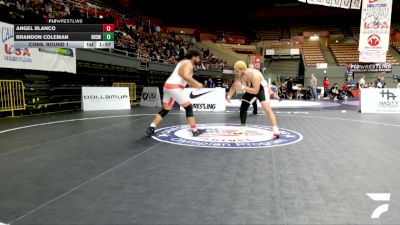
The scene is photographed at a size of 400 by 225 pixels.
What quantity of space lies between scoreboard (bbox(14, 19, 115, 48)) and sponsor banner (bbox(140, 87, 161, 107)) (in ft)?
17.2

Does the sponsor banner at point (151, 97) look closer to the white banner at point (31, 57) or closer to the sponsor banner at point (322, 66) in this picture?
the white banner at point (31, 57)

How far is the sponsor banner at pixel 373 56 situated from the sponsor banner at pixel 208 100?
15.8ft

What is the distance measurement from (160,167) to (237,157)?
3.66 ft

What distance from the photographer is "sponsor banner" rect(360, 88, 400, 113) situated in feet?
38.0

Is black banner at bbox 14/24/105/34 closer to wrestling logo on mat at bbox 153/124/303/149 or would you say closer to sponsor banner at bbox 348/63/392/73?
wrestling logo on mat at bbox 153/124/303/149

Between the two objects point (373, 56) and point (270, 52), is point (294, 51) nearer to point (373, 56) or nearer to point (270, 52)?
point (270, 52)

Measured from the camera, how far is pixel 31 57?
10.4 meters

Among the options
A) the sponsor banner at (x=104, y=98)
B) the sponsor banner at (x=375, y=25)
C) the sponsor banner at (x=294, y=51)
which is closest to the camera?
the sponsor banner at (x=375, y=25)

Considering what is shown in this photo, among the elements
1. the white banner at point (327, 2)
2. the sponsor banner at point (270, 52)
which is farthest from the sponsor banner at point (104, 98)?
the sponsor banner at point (270, 52)

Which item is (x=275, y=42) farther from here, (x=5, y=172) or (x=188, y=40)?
(x=5, y=172)

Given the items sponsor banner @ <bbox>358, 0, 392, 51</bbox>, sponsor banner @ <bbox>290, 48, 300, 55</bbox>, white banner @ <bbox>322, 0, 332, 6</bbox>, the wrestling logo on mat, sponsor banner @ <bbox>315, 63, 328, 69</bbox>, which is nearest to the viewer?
the wrestling logo on mat

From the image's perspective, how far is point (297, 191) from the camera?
307 centimetres

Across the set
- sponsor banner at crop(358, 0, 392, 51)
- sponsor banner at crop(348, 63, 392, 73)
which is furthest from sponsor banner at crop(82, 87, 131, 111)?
sponsor banner at crop(348, 63, 392, 73)

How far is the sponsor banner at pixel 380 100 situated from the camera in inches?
456
